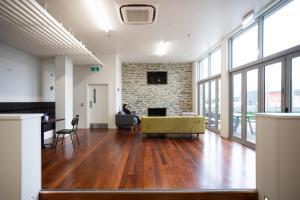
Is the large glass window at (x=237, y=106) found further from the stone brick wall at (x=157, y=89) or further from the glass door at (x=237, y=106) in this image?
the stone brick wall at (x=157, y=89)

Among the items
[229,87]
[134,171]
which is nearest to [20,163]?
[134,171]

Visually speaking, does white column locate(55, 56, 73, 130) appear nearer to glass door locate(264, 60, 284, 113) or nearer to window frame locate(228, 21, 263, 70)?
window frame locate(228, 21, 263, 70)

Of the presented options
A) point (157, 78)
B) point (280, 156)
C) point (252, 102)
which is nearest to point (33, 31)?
point (280, 156)

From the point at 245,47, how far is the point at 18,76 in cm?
682

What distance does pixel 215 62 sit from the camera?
8.31 m

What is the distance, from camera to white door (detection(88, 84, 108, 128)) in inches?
365

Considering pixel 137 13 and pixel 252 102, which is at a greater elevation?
pixel 137 13

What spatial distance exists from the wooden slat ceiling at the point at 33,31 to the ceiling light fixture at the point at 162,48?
2.73 metres

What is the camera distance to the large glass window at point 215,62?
7.93 meters

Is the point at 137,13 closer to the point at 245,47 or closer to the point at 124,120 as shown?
the point at 245,47

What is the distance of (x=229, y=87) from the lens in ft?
21.6

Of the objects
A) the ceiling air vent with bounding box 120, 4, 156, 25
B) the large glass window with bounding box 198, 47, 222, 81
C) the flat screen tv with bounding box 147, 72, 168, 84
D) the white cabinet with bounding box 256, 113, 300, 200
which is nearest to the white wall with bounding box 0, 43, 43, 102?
the ceiling air vent with bounding box 120, 4, 156, 25

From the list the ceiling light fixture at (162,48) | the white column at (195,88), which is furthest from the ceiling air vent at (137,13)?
the white column at (195,88)

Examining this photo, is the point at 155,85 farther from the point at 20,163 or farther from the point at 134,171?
the point at 20,163
